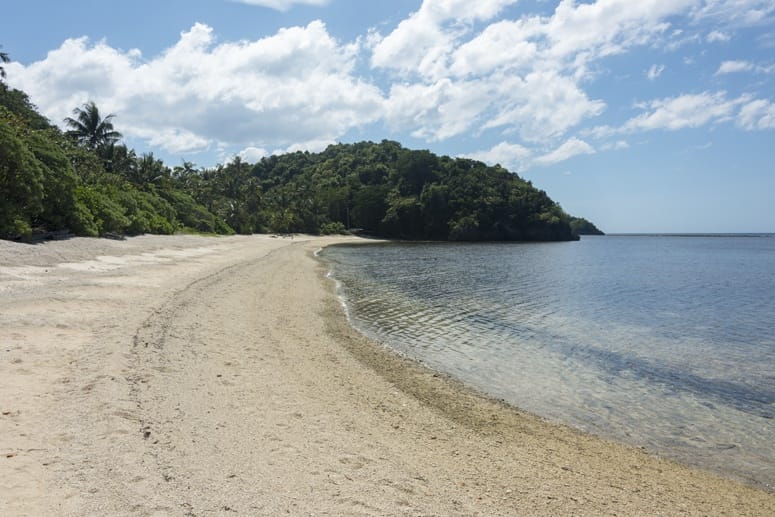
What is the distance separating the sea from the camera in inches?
338

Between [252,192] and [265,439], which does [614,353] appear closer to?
[265,439]

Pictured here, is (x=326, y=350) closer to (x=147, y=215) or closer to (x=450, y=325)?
(x=450, y=325)

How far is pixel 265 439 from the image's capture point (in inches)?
250

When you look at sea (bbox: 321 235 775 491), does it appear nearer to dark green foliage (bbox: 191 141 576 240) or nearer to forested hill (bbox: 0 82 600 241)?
forested hill (bbox: 0 82 600 241)

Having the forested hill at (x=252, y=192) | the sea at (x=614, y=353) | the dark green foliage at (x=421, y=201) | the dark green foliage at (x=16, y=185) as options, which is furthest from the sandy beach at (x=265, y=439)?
the dark green foliage at (x=421, y=201)

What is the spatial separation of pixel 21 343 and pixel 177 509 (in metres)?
A: 6.87

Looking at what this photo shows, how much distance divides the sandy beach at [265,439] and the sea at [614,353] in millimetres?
1071

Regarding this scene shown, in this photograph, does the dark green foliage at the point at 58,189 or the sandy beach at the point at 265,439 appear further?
the dark green foliage at the point at 58,189

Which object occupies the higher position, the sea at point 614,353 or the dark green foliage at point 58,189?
the dark green foliage at point 58,189

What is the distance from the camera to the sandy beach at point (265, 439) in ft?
15.9

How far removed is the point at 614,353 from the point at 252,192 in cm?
9010

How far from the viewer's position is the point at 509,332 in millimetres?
16578

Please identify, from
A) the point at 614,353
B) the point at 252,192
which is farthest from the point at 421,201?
the point at 614,353

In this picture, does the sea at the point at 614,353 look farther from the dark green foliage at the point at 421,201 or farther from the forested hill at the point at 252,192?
the dark green foliage at the point at 421,201
